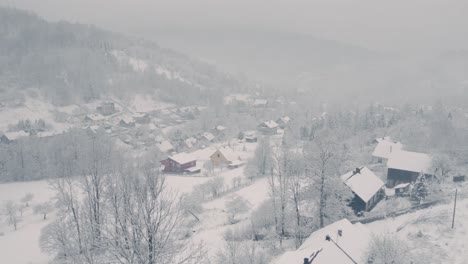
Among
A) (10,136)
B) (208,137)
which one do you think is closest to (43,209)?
(10,136)

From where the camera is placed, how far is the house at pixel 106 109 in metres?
117

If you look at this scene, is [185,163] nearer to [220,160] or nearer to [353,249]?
[220,160]

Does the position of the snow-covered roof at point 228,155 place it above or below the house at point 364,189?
below

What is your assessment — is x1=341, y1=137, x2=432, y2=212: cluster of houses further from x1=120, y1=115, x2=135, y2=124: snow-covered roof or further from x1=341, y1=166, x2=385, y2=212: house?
x1=120, y1=115, x2=135, y2=124: snow-covered roof

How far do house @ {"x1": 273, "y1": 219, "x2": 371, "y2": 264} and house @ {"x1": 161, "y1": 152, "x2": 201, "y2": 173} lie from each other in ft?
139

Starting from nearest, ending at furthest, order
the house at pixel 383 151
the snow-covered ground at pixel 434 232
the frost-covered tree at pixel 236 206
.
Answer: the snow-covered ground at pixel 434 232, the frost-covered tree at pixel 236 206, the house at pixel 383 151

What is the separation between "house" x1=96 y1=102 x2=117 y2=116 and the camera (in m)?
117

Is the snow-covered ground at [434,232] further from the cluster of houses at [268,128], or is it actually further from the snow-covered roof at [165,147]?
the cluster of houses at [268,128]

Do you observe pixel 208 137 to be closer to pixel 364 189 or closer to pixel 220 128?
pixel 220 128

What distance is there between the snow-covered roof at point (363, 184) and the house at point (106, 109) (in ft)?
322

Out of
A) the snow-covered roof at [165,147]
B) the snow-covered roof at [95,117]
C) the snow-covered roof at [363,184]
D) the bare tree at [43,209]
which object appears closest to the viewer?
the snow-covered roof at [363,184]

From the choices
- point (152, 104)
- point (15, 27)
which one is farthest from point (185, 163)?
point (15, 27)

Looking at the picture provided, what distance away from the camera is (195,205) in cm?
4038

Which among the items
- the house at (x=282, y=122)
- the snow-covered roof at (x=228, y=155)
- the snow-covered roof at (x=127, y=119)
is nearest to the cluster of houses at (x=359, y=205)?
the snow-covered roof at (x=228, y=155)
